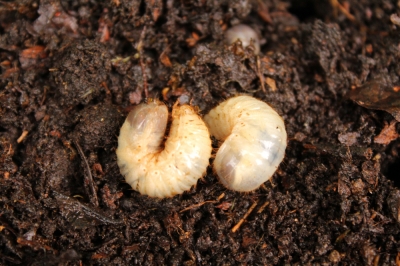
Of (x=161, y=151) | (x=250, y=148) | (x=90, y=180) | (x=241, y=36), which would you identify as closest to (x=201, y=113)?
(x=161, y=151)

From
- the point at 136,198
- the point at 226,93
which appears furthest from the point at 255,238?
the point at 226,93

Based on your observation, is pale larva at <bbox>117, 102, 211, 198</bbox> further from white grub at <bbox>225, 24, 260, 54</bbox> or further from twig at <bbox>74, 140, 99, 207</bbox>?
white grub at <bbox>225, 24, 260, 54</bbox>

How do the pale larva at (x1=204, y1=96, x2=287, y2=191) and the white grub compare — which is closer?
the pale larva at (x1=204, y1=96, x2=287, y2=191)

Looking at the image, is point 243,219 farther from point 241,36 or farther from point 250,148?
point 241,36

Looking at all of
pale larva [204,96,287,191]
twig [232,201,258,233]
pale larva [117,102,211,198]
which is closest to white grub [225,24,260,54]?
pale larva [204,96,287,191]

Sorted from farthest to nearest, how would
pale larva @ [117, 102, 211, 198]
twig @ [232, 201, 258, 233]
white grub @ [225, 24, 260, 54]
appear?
white grub @ [225, 24, 260, 54] → twig @ [232, 201, 258, 233] → pale larva @ [117, 102, 211, 198]

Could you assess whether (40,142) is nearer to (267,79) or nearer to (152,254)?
(152,254)
